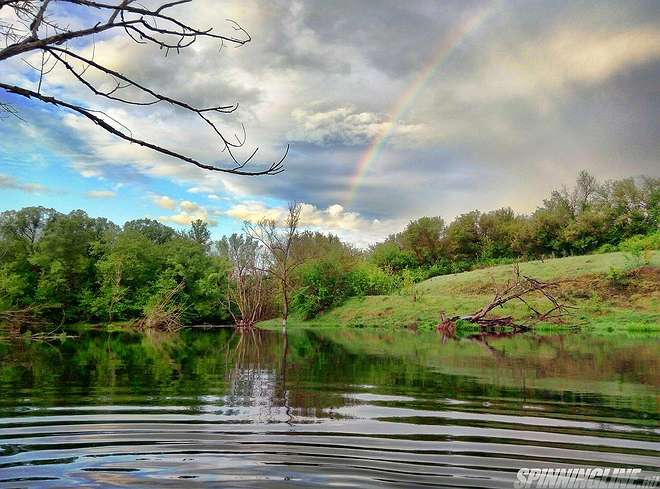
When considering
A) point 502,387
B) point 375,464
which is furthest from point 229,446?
point 502,387

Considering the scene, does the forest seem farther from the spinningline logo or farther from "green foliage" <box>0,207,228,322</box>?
the spinningline logo

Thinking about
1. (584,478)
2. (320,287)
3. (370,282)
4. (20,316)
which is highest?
(370,282)

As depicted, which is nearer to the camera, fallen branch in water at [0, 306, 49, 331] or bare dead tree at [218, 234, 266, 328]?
fallen branch in water at [0, 306, 49, 331]

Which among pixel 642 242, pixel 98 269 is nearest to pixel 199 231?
pixel 98 269

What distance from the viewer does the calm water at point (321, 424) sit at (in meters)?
4.91

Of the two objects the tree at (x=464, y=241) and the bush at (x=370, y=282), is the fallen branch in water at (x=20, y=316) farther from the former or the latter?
the tree at (x=464, y=241)

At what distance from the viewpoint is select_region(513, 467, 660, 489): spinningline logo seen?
14.7ft

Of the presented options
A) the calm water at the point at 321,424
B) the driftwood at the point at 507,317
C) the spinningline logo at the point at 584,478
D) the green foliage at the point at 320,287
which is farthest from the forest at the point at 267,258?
the spinningline logo at the point at 584,478

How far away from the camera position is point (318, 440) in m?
6.09

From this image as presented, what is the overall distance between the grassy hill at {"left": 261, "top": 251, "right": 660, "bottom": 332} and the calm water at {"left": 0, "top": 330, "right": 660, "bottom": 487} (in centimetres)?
2106

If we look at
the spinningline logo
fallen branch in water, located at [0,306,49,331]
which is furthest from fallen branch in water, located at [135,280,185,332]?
the spinningline logo

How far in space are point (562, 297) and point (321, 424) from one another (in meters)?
34.6

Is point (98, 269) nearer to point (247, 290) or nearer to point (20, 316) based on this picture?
point (247, 290)

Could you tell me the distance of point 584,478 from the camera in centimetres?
468
